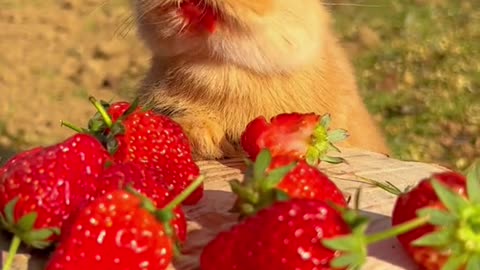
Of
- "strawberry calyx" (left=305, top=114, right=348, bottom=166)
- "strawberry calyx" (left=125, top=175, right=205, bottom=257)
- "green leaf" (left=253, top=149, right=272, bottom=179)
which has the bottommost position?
"strawberry calyx" (left=305, top=114, right=348, bottom=166)

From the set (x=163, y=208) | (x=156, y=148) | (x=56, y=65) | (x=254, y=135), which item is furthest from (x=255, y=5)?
(x=56, y=65)

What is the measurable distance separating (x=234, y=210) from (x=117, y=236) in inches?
9.6

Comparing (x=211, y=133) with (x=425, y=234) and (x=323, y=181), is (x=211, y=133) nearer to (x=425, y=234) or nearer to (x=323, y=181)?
(x=323, y=181)

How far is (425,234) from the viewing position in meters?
1.46

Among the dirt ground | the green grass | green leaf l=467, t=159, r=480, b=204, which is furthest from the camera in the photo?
the dirt ground

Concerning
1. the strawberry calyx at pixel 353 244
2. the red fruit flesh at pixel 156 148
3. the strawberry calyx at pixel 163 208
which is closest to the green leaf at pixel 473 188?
the strawberry calyx at pixel 353 244

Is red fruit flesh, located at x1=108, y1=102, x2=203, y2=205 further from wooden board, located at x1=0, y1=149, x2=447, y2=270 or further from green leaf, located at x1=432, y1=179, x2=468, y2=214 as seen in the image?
green leaf, located at x1=432, y1=179, x2=468, y2=214

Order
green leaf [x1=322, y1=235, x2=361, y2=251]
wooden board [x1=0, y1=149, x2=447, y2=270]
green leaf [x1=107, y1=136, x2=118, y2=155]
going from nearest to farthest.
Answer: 1. green leaf [x1=322, y1=235, x2=361, y2=251]
2. wooden board [x1=0, y1=149, x2=447, y2=270]
3. green leaf [x1=107, y1=136, x2=118, y2=155]

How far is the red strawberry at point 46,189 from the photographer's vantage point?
57.1 inches

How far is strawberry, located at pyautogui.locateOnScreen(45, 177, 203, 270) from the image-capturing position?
1.35 meters

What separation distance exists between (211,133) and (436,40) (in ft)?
12.2

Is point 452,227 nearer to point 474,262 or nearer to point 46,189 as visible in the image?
point 474,262

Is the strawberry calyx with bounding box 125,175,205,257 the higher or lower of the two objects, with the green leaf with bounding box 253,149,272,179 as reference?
lower

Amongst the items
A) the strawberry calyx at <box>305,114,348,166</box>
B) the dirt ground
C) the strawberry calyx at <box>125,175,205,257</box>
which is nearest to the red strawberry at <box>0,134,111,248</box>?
the strawberry calyx at <box>125,175,205,257</box>
